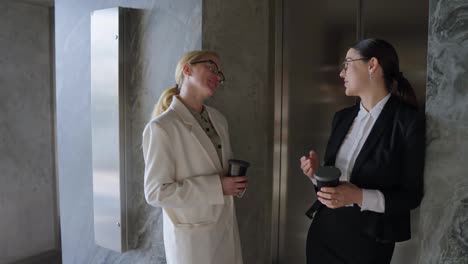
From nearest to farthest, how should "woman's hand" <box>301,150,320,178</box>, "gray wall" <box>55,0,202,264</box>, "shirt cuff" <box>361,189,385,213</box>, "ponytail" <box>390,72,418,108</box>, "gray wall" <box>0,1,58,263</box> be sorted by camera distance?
1. "shirt cuff" <box>361,189,385,213</box>
2. "ponytail" <box>390,72,418,108</box>
3. "woman's hand" <box>301,150,320,178</box>
4. "gray wall" <box>55,0,202,264</box>
5. "gray wall" <box>0,1,58,263</box>

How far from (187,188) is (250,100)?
1.11m

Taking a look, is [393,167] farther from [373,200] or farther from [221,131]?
[221,131]

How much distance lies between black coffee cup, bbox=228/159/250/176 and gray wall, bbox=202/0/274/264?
0.74 m

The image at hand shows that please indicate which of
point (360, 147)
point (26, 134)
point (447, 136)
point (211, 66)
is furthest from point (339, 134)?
point (26, 134)

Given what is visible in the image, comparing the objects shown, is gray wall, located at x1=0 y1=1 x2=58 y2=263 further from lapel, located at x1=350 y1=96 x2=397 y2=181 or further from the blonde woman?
lapel, located at x1=350 y1=96 x2=397 y2=181

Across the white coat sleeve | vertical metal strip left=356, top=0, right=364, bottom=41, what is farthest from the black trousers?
vertical metal strip left=356, top=0, right=364, bottom=41

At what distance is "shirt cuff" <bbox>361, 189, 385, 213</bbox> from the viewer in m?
1.59

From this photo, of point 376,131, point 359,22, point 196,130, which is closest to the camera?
point 376,131

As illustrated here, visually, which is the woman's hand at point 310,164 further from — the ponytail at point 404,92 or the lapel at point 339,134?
the ponytail at point 404,92

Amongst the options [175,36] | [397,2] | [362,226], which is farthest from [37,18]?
[362,226]

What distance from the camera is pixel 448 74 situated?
151cm

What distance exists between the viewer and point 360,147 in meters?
1.74

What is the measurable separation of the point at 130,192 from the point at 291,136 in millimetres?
1220

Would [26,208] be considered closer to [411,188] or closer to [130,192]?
[130,192]
